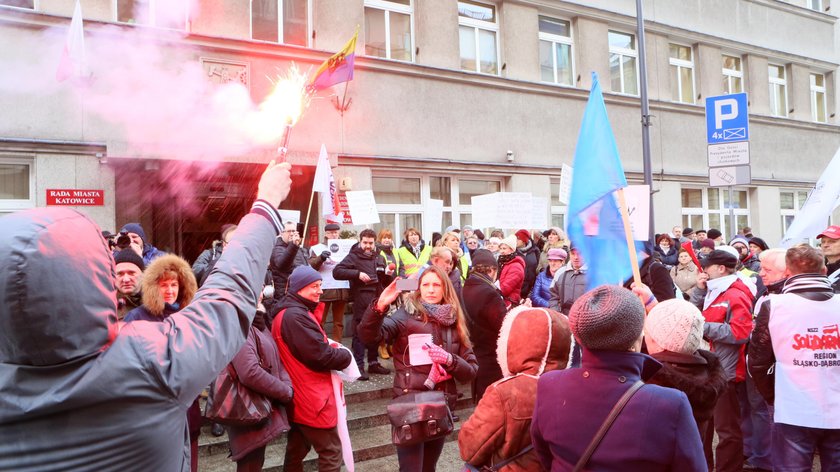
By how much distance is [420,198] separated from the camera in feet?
41.1

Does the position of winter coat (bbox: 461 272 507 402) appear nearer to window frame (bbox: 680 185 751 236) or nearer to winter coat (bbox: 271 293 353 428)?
winter coat (bbox: 271 293 353 428)

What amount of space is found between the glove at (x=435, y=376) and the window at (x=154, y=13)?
8.03 m

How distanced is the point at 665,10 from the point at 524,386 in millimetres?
16142

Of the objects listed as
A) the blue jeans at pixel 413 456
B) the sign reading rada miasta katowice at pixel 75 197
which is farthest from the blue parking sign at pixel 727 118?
the sign reading rada miasta katowice at pixel 75 197

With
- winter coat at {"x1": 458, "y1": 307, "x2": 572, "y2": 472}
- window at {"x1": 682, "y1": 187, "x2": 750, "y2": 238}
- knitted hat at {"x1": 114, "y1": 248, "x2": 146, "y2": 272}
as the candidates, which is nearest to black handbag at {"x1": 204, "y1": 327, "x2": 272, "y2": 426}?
knitted hat at {"x1": 114, "y1": 248, "x2": 146, "y2": 272}

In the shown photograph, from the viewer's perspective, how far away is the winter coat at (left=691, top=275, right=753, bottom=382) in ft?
17.0

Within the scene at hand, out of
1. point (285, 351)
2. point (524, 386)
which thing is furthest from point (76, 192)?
point (524, 386)

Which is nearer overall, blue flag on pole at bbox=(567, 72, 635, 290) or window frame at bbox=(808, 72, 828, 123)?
blue flag on pole at bbox=(567, 72, 635, 290)

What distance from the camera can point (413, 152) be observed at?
1195 cm

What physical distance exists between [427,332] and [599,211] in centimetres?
156

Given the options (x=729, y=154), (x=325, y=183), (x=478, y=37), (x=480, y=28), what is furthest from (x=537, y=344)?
(x=480, y=28)

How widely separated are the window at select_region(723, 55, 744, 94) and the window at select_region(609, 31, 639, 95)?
363 centimetres

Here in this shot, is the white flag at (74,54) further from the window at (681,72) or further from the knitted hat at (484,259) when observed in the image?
the window at (681,72)

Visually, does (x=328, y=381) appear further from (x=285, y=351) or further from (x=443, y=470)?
(x=443, y=470)
